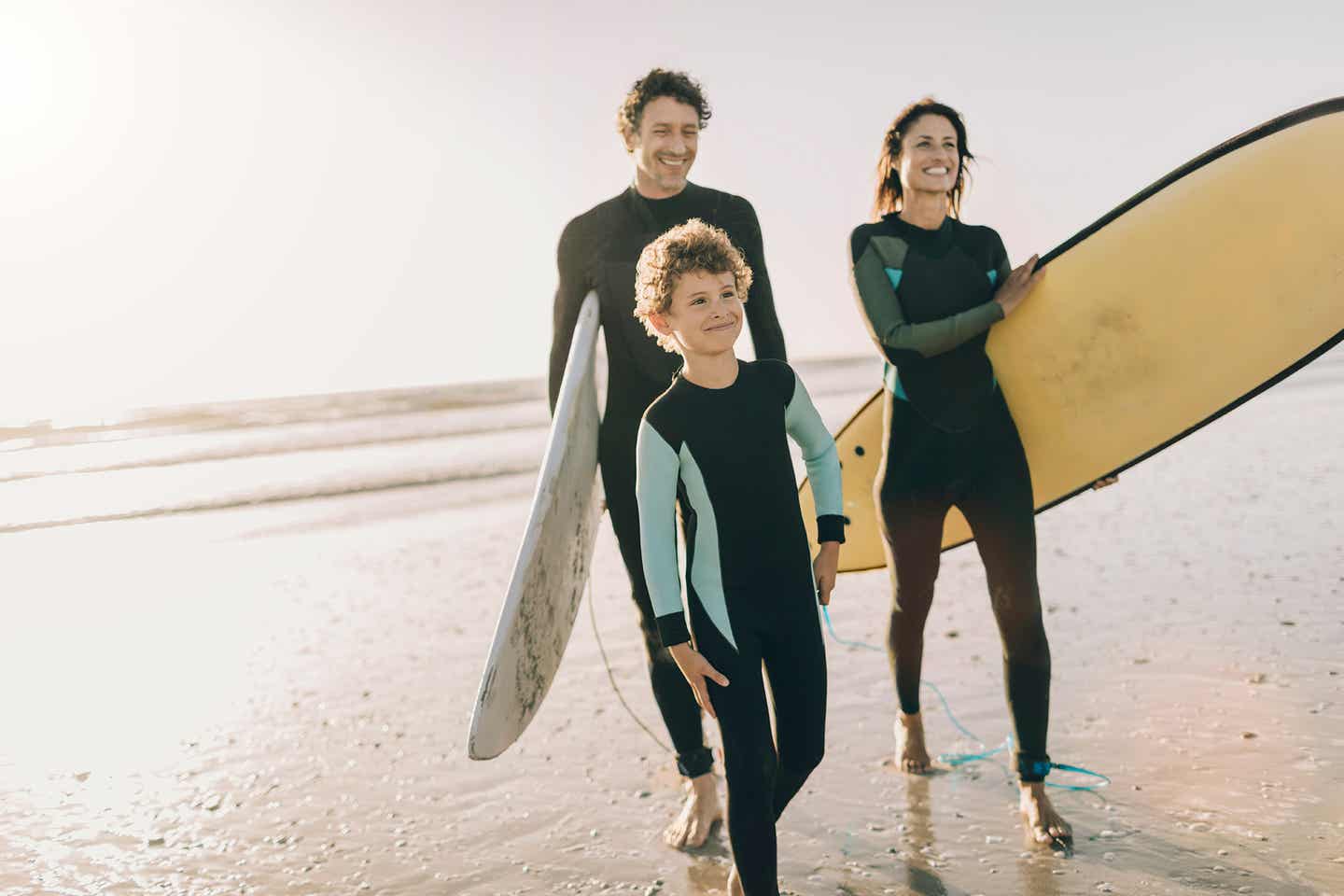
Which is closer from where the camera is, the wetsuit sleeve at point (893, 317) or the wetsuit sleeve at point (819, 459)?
the wetsuit sleeve at point (819, 459)

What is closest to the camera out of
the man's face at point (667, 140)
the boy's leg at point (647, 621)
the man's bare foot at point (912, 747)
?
the man's face at point (667, 140)

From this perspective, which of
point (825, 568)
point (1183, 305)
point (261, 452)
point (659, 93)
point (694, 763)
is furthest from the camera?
point (261, 452)

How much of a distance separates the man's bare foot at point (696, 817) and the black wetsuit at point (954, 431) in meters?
0.85

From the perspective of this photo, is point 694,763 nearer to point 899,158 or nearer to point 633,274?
point 633,274

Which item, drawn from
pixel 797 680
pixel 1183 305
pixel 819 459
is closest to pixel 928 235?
pixel 1183 305

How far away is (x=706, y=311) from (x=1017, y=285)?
1.24 m


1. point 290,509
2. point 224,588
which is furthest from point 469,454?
point 224,588

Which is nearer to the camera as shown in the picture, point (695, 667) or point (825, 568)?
point (695, 667)

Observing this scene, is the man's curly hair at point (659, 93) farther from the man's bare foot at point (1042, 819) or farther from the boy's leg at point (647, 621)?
the man's bare foot at point (1042, 819)

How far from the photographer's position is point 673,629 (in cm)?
203

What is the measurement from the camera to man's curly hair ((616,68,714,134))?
8.80 ft

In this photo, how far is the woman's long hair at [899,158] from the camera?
290 centimetres

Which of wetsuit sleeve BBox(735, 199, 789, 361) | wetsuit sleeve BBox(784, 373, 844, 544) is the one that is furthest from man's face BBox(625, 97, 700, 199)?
wetsuit sleeve BBox(784, 373, 844, 544)

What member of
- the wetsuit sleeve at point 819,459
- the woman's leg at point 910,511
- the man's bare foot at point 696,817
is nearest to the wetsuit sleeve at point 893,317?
the woman's leg at point 910,511
